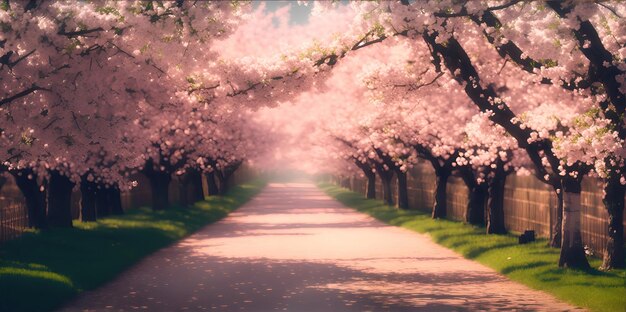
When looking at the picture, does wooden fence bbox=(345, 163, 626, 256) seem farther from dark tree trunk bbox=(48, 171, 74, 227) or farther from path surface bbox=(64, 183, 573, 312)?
dark tree trunk bbox=(48, 171, 74, 227)

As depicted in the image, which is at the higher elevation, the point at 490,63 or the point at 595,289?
the point at 490,63

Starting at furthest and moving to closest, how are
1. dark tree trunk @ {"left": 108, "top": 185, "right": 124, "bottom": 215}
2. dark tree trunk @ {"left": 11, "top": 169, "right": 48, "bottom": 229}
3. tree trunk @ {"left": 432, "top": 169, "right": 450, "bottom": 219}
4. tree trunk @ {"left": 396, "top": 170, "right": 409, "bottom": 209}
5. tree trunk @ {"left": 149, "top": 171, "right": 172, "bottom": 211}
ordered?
tree trunk @ {"left": 396, "top": 170, "right": 409, "bottom": 209}
tree trunk @ {"left": 149, "top": 171, "right": 172, "bottom": 211}
dark tree trunk @ {"left": 108, "top": 185, "right": 124, "bottom": 215}
tree trunk @ {"left": 432, "top": 169, "right": 450, "bottom": 219}
dark tree trunk @ {"left": 11, "top": 169, "right": 48, "bottom": 229}

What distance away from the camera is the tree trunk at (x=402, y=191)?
4597cm

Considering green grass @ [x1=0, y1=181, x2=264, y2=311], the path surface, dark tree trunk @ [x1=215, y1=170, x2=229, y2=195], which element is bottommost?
the path surface

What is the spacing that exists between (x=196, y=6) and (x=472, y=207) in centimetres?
2161

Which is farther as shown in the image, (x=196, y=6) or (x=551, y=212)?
(x=551, y=212)

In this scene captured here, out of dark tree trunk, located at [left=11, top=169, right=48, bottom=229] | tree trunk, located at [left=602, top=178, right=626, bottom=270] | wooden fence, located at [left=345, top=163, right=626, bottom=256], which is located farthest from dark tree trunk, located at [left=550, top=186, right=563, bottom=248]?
dark tree trunk, located at [left=11, top=169, right=48, bottom=229]

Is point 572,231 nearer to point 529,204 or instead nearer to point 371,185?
point 529,204

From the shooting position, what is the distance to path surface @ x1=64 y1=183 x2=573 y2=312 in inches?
547

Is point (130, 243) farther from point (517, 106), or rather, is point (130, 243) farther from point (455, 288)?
point (517, 106)

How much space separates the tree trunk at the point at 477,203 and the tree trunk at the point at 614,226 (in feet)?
42.5

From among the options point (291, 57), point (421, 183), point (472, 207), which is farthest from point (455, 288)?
point (421, 183)

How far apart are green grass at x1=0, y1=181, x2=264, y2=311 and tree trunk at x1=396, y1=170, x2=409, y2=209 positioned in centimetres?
1429

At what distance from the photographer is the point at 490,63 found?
23031 mm
